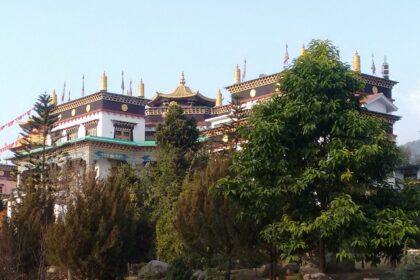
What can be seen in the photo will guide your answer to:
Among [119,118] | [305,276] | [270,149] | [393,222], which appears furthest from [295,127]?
[119,118]

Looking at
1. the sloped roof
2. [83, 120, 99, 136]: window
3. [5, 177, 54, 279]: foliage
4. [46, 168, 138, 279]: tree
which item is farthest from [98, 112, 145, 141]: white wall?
[46, 168, 138, 279]: tree

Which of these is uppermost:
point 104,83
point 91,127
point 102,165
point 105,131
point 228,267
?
point 104,83

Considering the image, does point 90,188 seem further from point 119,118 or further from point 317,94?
point 119,118

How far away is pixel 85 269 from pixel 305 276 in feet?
19.1

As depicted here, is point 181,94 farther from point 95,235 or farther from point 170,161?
point 95,235

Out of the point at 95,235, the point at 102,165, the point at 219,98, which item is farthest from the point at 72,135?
the point at 95,235

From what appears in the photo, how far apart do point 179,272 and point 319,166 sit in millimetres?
5604

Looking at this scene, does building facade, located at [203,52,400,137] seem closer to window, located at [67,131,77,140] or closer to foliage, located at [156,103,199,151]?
foliage, located at [156,103,199,151]

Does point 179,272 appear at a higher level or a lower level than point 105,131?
lower

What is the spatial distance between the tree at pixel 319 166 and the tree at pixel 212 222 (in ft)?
6.97

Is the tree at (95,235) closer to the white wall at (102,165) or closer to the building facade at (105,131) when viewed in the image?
the building facade at (105,131)

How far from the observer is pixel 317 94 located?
40.5ft

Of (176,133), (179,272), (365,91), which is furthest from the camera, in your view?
(365,91)

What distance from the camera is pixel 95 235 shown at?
16906 millimetres
